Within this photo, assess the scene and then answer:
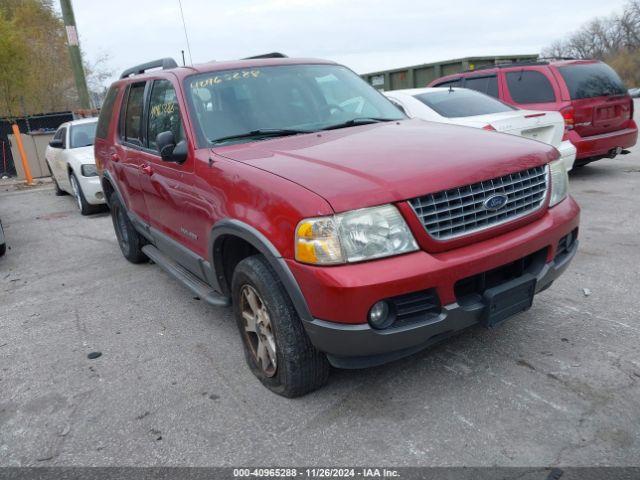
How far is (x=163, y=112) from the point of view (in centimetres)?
404

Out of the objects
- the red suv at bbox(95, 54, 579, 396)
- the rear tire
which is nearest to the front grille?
the red suv at bbox(95, 54, 579, 396)

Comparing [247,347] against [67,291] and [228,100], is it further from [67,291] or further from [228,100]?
[67,291]

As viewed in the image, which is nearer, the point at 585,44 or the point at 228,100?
the point at 228,100

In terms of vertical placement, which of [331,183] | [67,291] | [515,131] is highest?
[331,183]

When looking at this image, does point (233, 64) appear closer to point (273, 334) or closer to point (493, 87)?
point (273, 334)

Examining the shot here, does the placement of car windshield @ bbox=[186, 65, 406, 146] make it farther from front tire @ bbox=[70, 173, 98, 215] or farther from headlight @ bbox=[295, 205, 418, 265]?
front tire @ bbox=[70, 173, 98, 215]

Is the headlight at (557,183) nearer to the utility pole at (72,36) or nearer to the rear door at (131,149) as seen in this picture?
the rear door at (131,149)

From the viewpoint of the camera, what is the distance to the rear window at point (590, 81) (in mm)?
7688

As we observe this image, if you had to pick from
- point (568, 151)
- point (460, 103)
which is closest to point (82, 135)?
point (460, 103)

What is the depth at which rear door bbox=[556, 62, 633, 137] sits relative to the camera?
7.59m

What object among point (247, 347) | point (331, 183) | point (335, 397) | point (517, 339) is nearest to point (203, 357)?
point (247, 347)

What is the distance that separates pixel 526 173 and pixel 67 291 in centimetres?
434

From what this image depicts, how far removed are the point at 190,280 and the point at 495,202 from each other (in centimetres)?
227

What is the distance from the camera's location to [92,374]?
351 centimetres
